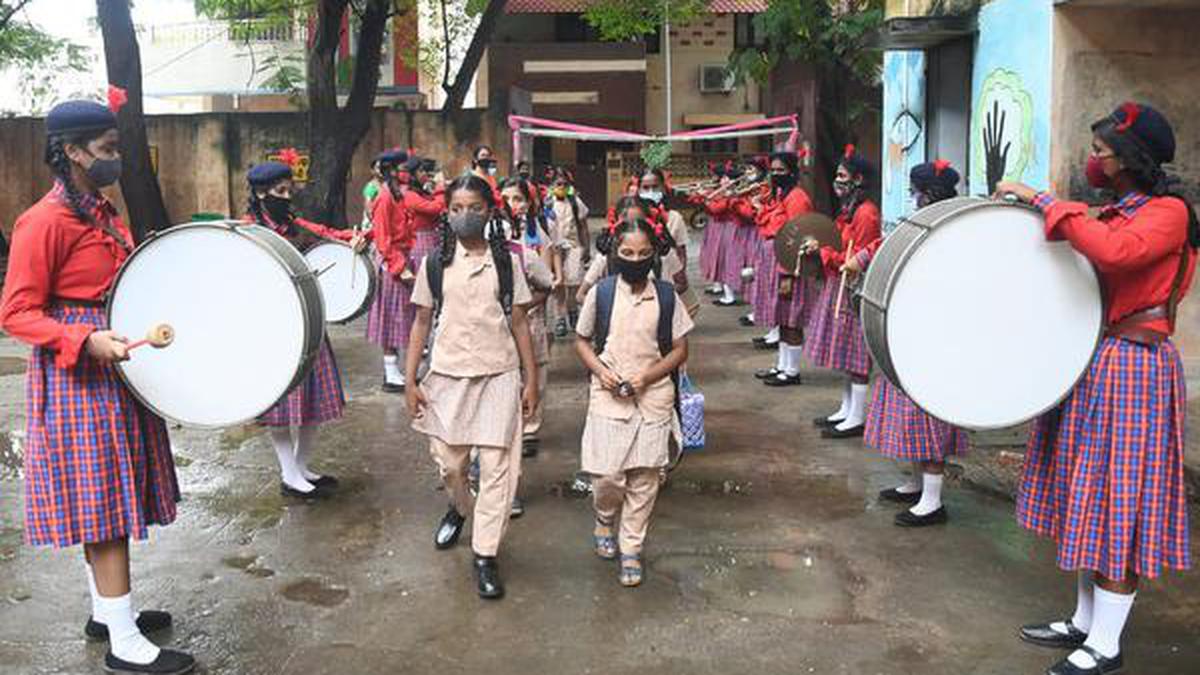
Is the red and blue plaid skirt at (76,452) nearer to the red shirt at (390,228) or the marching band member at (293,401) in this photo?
the marching band member at (293,401)

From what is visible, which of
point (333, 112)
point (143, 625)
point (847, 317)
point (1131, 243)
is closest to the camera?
point (1131, 243)

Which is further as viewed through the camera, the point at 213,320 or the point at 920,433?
the point at 920,433

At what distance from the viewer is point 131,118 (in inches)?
543

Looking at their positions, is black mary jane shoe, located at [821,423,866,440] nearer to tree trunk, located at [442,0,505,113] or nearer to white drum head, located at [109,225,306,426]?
white drum head, located at [109,225,306,426]

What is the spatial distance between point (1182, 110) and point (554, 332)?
567 centimetres

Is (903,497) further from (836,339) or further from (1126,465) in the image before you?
(1126,465)

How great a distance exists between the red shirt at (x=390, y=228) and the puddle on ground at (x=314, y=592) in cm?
346

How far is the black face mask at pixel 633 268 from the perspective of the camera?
4.35 metres

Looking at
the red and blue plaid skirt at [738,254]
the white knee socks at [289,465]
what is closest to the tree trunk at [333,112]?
the red and blue plaid skirt at [738,254]

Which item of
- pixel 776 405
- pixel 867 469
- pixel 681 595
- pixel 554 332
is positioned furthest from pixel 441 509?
pixel 554 332

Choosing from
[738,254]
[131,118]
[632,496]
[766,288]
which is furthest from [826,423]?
[131,118]

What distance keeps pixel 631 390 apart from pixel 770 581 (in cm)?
96

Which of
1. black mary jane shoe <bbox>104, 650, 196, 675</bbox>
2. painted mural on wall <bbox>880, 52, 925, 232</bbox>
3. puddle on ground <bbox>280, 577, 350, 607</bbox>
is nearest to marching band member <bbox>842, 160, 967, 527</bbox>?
puddle on ground <bbox>280, 577, 350, 607</bbox>

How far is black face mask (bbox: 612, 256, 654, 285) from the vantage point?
4348 millimetres
